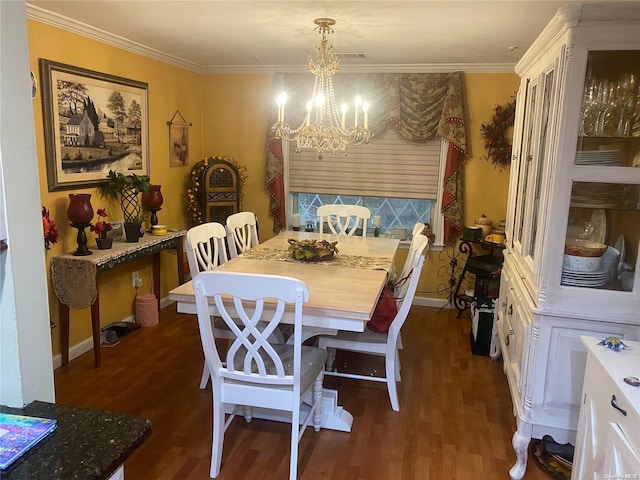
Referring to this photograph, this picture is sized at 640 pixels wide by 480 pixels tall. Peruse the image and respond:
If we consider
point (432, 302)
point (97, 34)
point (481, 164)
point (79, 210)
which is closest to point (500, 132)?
point (481, 164)

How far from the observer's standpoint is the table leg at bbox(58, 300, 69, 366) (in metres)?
3.23

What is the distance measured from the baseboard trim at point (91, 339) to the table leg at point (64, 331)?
3 centimetres

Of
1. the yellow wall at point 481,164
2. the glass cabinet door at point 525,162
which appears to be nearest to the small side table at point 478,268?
the yellow wall at point 481,164

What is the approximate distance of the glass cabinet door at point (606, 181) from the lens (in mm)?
2066

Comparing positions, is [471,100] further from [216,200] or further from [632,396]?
[632,396]

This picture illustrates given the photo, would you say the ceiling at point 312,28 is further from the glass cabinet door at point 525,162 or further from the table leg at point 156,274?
the table leg at point 156,274

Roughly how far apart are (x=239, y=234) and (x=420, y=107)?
2.03 m

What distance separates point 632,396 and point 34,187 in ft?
5.55

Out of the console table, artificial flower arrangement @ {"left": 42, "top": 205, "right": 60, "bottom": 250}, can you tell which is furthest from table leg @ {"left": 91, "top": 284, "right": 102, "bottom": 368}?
artificial flower arrangement @ {"left": 42, "top": 205, "right": 60, "bottom": 250}

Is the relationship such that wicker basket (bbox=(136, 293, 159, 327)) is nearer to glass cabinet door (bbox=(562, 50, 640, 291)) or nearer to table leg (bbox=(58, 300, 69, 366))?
table leg (bbox=(58, 300, 69, 366))

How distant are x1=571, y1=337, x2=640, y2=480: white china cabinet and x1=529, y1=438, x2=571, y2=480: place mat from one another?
0.36 metres

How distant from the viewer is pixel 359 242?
12.7ft

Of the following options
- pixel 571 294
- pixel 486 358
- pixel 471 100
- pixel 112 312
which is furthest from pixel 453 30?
pixel 112 312

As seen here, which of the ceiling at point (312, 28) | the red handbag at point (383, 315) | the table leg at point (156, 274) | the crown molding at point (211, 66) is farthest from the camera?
the table leg at point (156, 274)
